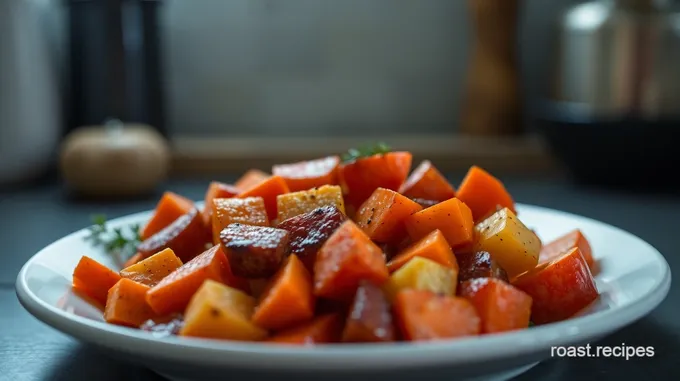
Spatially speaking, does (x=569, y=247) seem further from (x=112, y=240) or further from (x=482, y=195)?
(x=112, y=240)

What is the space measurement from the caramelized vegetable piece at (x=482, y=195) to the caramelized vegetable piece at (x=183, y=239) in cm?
34

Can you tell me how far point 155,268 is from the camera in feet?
2.98

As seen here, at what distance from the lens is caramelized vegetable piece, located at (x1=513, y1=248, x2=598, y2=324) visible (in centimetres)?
85

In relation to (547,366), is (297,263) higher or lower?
higher

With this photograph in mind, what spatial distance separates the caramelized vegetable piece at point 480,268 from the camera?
840 millimetres

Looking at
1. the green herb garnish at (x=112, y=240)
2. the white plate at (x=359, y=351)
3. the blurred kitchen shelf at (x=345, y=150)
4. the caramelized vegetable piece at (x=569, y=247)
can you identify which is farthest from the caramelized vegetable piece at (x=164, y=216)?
the blurred kitchen shelf at (x=345, y=150)

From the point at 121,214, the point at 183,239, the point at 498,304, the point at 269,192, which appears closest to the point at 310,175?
the point at 269,192

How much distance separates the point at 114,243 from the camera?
1106 millimetres

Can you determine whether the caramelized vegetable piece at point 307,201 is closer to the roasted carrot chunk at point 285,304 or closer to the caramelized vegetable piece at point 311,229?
the caramelized vegetable piece at point 311,229

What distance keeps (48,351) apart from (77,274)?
0.31 ft

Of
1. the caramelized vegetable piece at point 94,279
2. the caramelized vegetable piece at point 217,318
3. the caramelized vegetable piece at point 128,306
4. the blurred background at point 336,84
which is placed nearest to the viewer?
the caramelized vegetable piece at point 217,318

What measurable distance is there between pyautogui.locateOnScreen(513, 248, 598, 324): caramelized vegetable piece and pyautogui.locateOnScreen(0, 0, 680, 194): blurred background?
1.16 metres

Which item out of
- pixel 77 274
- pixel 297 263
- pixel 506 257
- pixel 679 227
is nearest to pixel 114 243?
pixel 77 274

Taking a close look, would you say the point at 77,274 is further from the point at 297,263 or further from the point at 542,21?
the point at 542,21
